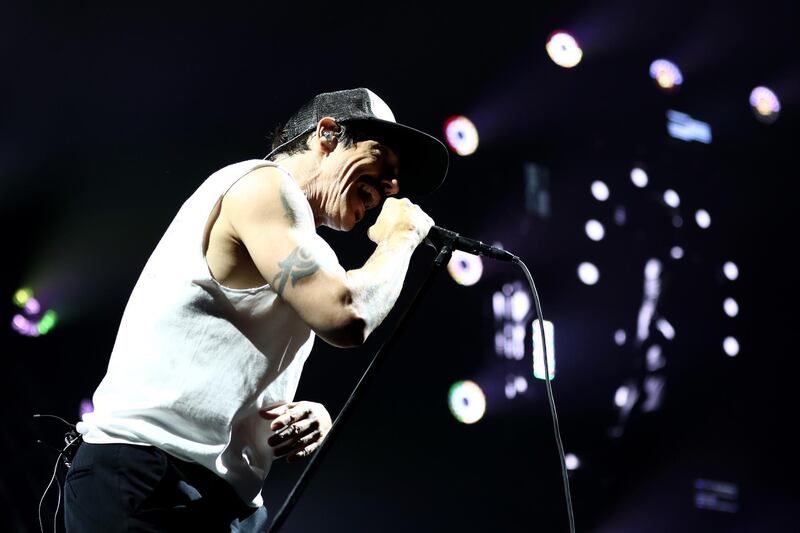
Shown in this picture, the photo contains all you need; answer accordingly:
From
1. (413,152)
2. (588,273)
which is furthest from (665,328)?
(413,152)

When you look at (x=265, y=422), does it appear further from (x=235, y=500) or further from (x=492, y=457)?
(x=492, y=457)

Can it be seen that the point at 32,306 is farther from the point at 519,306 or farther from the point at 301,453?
the point at 519,306

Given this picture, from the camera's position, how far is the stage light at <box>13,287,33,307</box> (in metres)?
3.15

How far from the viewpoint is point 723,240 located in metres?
5.62

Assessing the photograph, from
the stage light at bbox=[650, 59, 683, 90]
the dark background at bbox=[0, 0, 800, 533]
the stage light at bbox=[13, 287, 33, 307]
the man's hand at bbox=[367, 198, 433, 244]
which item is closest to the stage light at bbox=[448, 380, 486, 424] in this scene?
the dark background at bbox=[0, 0, 800, 533]

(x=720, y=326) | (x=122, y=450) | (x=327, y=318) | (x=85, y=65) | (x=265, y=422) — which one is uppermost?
(x=720, y=326)

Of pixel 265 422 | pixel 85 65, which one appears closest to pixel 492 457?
pixel 85 65

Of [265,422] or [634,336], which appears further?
[634,336]

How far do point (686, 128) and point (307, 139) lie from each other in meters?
4.72

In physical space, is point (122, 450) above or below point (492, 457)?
below

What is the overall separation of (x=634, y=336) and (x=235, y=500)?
14.3ft

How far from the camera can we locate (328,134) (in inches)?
62.9

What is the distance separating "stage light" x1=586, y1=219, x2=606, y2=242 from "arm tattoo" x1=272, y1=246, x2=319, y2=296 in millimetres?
4224

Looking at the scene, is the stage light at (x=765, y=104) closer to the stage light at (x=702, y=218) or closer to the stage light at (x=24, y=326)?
the stage light at (x=702, y=218)
